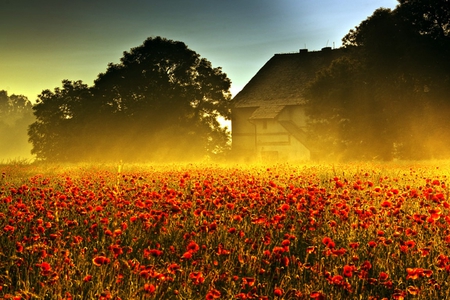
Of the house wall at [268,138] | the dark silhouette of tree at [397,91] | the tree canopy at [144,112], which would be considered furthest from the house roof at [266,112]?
the dark silhouette of tree at [397,91]

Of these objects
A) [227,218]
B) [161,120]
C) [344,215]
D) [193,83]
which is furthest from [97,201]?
[193,83]

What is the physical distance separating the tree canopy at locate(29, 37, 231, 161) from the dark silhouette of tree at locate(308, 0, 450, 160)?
38.1 feet

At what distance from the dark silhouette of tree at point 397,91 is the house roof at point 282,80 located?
13.5m

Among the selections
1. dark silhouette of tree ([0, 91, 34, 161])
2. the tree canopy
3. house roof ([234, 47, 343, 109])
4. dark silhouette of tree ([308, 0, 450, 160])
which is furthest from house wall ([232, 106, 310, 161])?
dark silhouette of tree ([0, 91, 34, 161])

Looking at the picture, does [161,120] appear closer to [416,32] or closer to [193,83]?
[193,83]

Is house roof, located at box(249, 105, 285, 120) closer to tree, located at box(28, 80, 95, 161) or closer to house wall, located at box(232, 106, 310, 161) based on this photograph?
house wall, located at box(232, 106, 310, 161)

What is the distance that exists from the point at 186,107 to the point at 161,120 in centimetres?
232

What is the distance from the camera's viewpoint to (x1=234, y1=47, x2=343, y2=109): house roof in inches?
1816

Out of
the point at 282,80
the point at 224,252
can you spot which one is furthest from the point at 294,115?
the point at 224,252

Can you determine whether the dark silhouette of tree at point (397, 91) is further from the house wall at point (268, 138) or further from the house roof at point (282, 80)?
the house roof at point (282, 80)

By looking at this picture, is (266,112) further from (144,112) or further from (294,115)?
(144,112)

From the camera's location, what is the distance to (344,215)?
199 inches

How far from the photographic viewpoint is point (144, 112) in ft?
128

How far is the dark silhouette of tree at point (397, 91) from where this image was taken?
1160 inches
